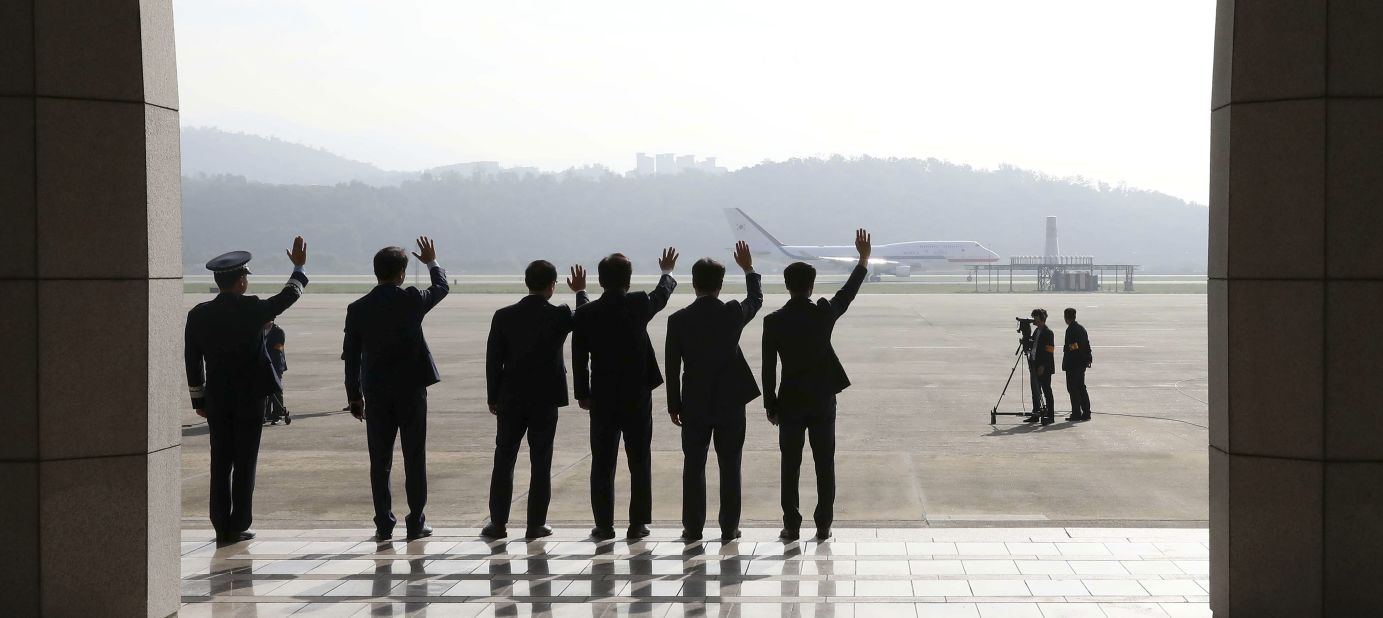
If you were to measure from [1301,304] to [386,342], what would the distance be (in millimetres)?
Result: 5444

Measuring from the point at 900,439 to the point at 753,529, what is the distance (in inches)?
225

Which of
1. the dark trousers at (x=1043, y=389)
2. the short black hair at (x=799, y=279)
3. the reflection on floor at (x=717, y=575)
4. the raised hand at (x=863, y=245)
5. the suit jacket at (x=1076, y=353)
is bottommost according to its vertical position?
the reflection on floor at (x=717, y=575)

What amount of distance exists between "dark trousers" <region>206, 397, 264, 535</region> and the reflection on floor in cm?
22

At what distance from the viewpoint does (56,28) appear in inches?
211

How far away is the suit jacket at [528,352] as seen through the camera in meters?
7.79

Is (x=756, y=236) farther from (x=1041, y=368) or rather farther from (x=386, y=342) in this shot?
(x=386, y=342)

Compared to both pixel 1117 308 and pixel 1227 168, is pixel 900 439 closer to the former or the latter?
pixel 1227 168

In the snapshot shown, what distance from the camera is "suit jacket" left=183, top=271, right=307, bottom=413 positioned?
312 inches

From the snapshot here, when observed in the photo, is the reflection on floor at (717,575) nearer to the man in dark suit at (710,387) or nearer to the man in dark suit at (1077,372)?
the man in dark suit at (710,387)

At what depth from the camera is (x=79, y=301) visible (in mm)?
5430

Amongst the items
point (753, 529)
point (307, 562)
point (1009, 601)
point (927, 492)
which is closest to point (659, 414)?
point (927, 492)

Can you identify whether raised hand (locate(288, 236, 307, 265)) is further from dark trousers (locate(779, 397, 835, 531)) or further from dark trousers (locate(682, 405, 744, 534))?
dark trousers (locate(779, 397, 835, 531))

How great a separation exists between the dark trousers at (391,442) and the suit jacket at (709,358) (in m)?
1.75

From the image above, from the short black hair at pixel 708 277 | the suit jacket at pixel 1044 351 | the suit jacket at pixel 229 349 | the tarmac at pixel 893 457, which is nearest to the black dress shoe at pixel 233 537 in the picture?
the tarmac at pixel 893 457
